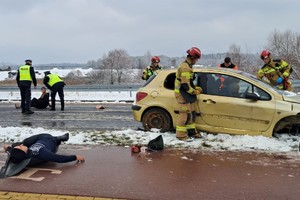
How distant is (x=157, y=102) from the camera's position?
8008 millimetres

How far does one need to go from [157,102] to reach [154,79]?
0.60m

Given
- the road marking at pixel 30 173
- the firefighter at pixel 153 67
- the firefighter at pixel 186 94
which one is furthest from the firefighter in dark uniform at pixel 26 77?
the road marking at pixel 30 173

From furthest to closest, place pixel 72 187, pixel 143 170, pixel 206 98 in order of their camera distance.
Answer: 1. pixel 206 98
2. pixel 143 170
3. pixel 72 187

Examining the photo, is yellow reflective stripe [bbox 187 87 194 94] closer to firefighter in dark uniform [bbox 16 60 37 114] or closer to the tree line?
firefighter in dark uniform [bbox 16 60 37 114]

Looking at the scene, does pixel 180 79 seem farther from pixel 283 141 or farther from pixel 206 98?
pixel 283 141

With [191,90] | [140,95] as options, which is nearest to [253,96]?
[191,90]

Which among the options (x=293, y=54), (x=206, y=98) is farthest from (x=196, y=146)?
(x=293, y=54)

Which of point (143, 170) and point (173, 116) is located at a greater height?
point (173, 116)

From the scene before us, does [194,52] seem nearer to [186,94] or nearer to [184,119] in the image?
[186,94]

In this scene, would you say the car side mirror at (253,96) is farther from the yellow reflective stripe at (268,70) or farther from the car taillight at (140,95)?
the yellow reflective stripe at (268,70)

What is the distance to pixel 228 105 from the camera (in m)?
7.41

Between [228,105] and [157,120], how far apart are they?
1.63 m

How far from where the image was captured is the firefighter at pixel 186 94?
724 centimetres

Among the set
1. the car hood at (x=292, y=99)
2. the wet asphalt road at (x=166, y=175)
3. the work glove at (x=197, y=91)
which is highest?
the work glove at (x=197, y=91)
